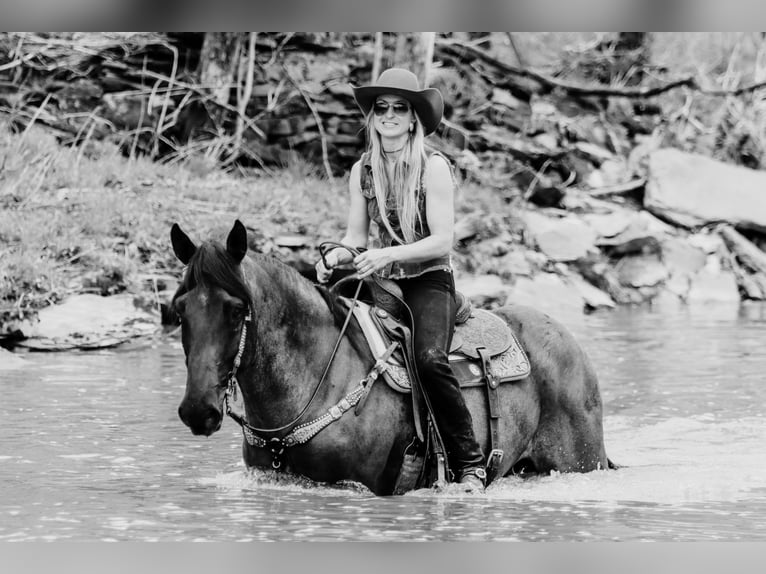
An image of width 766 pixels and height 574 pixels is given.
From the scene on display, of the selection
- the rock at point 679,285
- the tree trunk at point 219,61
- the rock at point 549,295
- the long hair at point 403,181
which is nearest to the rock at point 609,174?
the rock at point 679,285

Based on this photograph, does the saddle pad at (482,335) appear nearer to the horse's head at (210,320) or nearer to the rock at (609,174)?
the horse's head at (210,320)

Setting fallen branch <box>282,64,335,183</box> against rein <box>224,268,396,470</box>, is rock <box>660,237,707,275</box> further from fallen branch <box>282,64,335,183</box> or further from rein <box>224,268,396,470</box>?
rein <box>224,268,396,470</box>

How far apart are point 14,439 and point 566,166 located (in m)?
14.7

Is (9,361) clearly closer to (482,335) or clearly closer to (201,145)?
(482,335)

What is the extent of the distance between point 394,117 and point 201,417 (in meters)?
1.77

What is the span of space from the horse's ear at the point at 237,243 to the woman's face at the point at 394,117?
105cm

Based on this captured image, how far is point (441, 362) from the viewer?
18.1 feet

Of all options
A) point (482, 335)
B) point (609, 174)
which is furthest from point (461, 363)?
point (609, 174)

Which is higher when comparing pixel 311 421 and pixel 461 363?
pixel 461 363

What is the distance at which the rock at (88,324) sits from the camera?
11391mm

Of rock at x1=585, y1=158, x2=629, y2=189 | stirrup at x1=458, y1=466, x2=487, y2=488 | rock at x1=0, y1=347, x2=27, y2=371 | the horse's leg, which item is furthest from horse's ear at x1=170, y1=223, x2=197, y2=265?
rock at x1=585, y1=158, x2=629, y2=189

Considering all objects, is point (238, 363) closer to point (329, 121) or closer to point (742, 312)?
point (742, 312)

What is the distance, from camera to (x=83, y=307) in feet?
39.0

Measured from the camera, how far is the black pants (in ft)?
18.1
